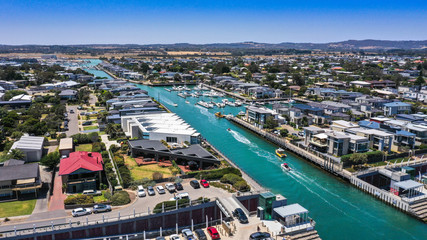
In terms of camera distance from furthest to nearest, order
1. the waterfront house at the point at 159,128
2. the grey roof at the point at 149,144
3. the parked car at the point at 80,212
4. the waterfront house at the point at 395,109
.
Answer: the waterfront house at the point at 395,109 < the waterfront house at the point at 159,128 < the grey roof at the point at 149,144 < the parked car at the point at 80,212

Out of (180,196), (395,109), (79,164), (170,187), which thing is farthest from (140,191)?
(395,109)

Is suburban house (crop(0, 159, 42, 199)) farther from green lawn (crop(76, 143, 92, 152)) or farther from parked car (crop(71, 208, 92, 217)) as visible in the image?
green lawn (crop(76, 143, 92, 152))

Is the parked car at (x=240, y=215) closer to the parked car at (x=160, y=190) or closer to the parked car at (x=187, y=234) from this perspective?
the parked car at (x=187, y=234)

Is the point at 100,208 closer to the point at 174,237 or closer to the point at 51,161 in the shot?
the point at 174,237

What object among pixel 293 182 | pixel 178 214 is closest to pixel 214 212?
pixel 178 214

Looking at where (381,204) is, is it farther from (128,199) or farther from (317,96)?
(317,96)

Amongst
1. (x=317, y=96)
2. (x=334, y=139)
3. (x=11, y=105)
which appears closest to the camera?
(x=334, y=139)

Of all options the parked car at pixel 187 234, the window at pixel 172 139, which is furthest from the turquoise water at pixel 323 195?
the parked car at pixel 187 234
